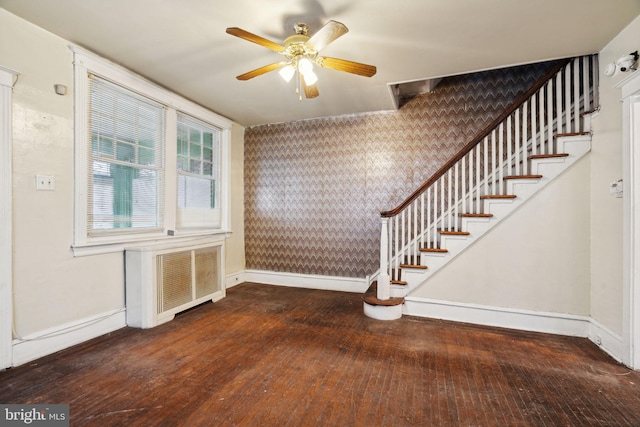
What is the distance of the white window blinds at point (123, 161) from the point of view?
3.00 meters

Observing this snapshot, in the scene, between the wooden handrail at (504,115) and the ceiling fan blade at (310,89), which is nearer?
the ceiling fan blade at (310,89)

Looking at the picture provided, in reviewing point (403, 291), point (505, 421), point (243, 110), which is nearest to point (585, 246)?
point (403, 291)

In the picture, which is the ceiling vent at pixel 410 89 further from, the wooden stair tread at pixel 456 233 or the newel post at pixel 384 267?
the wooden stair tread at pixel 456 233

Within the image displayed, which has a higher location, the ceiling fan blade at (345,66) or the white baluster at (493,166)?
the ceiling fan blade at (345,66)

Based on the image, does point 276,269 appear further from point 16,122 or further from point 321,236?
point 16,122

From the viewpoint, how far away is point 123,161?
10.7 ft

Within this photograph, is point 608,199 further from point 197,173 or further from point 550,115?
point 197,173

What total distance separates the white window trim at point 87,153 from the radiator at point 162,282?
285 millimetres

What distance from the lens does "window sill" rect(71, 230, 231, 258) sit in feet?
9.38

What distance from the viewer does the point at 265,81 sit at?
11.4ft

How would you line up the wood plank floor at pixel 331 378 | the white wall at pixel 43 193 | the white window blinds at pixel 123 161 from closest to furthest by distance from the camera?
the wood plank floor at pixel 331 378 < the white wall at pixel 43 193 < the white window blinds at pixel 123 161

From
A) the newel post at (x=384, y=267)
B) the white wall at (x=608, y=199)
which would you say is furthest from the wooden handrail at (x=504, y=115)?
the white wall at (x=608, y=199)

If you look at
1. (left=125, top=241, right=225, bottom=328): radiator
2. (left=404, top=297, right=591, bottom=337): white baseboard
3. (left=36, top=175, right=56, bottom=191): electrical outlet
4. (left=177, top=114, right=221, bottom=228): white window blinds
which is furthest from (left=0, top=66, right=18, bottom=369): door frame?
(left=404, top=297, right=591, bottom=337): white baseboard

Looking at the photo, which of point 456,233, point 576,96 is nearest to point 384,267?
point 456,233
